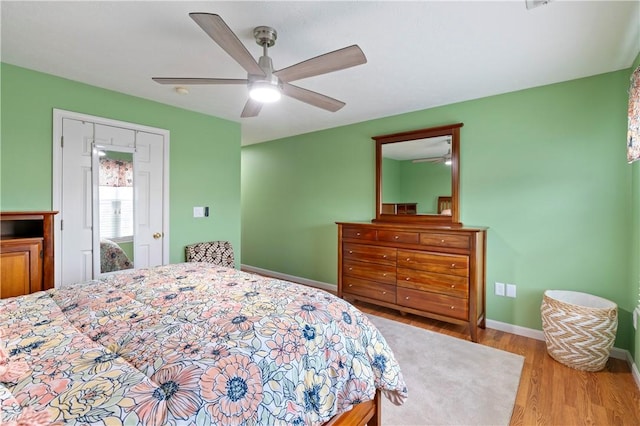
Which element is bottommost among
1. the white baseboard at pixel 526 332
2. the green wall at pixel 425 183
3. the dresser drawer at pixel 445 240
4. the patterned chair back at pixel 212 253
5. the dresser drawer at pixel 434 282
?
the white baseboard at pixel 526 332

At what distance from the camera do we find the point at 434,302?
2973 mm

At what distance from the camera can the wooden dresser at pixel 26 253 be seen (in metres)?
2.14

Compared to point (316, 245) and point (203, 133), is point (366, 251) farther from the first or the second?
point (203, 133)

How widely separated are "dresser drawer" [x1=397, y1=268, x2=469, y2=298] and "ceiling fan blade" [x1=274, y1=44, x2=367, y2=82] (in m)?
2.20

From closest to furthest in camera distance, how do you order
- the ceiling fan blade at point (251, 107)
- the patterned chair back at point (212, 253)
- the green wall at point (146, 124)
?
the ceiling fan blade at point (251, 107) → the green wall at point (146, 124) → the patterned chair back at point (212, 253)

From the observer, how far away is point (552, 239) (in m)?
2.74

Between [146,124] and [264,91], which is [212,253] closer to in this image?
[146,124]

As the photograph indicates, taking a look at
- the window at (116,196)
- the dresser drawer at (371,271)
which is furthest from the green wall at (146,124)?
the dresser drawer at (371,271)

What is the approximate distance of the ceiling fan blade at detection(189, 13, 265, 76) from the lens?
53.1 inches

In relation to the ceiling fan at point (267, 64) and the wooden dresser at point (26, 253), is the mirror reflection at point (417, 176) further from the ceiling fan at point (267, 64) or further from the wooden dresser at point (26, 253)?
the wooden dresser at point (26, 253)

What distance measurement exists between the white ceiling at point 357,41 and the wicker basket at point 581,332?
77.1 inches

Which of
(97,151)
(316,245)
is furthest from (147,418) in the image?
(316,245)

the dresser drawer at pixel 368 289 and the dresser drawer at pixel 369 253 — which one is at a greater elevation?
the dresser drawer at pixel 369 253

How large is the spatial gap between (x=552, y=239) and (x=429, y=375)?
5.80 ft
